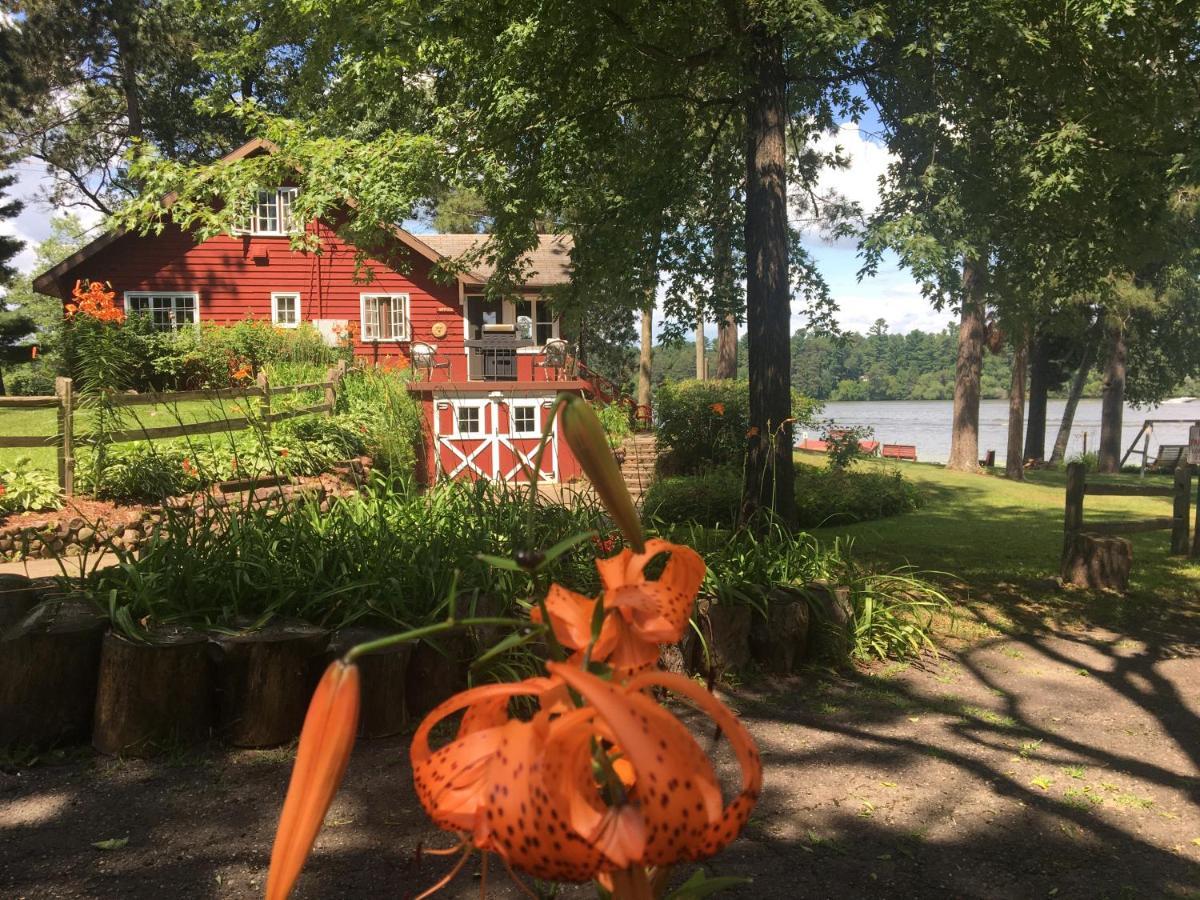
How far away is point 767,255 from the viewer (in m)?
7.53

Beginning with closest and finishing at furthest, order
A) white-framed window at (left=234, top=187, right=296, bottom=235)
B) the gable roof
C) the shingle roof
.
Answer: the gable roof < white-framed window at (left=234, top=187, right=296, bottom=235) < the shingle roof

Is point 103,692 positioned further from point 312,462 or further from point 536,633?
point 312,462

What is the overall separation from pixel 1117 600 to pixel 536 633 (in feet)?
26.4

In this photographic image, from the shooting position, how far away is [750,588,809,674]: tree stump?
5.03 meters

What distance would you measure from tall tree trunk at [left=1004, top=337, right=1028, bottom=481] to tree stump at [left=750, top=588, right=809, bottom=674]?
1628 centimetres

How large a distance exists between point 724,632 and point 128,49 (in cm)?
2627

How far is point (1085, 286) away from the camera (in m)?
8.21

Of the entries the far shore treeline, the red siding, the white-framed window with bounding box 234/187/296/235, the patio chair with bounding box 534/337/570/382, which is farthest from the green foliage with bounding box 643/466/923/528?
the far shore treeline

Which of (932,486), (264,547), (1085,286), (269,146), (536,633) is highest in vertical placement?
(269,146)

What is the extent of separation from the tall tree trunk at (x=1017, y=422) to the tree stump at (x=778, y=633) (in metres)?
16.3

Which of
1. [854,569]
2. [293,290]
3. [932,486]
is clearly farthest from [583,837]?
[293,290]

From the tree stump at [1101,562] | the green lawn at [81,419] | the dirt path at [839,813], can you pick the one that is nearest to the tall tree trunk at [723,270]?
the tree stump at [1101,562]

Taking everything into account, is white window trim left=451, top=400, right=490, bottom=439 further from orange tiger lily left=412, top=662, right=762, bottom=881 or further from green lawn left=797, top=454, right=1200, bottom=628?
orange tiger lily left=412, top=662, right=762, bottom=881

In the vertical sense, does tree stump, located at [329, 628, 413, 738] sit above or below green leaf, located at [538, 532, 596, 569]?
below
